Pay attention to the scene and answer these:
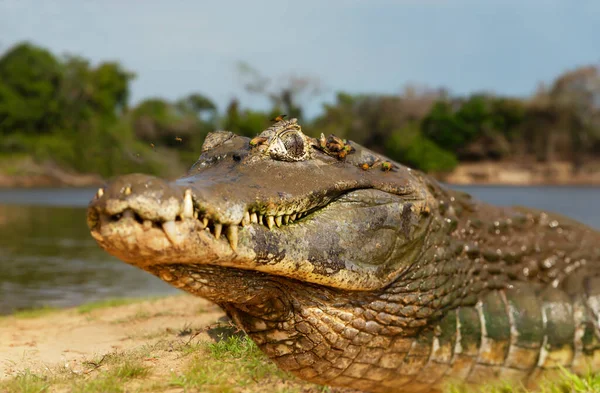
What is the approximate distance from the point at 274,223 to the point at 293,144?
0.55 m

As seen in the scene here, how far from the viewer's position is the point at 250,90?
5247 cm

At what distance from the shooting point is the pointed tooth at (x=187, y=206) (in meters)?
2.21

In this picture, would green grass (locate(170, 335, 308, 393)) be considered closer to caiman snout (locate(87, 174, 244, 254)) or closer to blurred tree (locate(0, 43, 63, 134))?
caiman snout (locate(87, 174, 244, 254))

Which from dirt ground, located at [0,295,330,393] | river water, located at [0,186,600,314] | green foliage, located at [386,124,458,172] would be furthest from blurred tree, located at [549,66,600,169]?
dirt ground, located at [0,295,330,393]

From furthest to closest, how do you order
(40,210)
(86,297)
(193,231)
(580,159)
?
(580,159), (40,210), (86,297), (193,231)

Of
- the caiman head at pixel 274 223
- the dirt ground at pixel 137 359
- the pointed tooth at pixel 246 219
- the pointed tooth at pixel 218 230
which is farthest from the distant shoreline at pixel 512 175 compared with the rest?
the pointed tooth at pixel 218 230

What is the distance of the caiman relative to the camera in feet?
7.58

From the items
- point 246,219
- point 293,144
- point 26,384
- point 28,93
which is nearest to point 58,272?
point 26,384

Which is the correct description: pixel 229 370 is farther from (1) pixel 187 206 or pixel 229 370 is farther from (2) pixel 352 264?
(1) pixel 187 206

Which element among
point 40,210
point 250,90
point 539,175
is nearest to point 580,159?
point 539,175

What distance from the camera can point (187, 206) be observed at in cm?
222

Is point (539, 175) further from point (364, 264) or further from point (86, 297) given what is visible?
point (364, 264)

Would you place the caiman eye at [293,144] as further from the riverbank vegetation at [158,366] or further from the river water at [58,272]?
the river water at [58,272]

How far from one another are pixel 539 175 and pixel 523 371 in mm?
47868
